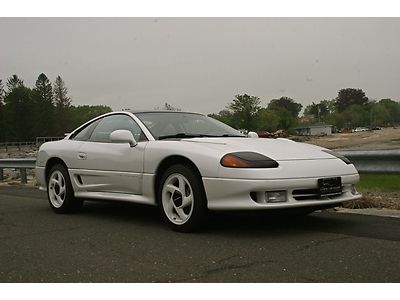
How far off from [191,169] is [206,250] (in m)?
0.92

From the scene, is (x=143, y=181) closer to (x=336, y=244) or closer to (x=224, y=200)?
(x=224, y=200)

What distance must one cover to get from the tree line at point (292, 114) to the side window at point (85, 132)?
1589 mm

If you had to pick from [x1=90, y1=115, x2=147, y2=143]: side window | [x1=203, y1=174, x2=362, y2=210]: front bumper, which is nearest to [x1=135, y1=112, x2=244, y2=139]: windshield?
[x1=90, y1=115, x2=147, y2=143]: side window

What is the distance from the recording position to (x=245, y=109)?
1584cm

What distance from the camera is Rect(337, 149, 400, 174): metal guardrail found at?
646cm

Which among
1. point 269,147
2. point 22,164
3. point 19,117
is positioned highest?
point 19,117

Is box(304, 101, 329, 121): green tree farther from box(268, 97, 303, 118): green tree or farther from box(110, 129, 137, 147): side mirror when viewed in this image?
box(110, 129, 137, 147): side mirror

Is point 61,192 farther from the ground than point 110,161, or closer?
closer

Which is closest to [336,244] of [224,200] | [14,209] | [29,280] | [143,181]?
[224,200]

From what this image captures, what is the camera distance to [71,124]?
90688 millimetres

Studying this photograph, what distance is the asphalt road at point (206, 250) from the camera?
3.35 meters

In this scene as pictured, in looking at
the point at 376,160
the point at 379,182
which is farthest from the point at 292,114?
the point at 376,160

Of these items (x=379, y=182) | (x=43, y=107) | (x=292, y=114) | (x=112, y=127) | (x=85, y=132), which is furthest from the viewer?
(x=43, y=107)

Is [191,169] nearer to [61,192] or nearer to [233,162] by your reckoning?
[233,162]
